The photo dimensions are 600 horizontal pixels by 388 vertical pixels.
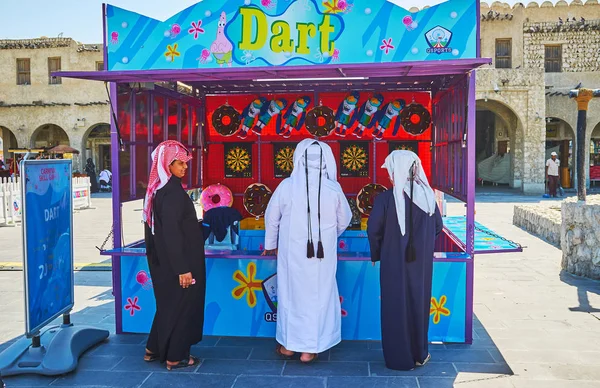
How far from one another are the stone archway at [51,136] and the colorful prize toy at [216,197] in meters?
25.3

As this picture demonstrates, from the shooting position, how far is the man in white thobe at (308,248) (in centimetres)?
472

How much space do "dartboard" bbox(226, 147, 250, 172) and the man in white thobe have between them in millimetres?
3156

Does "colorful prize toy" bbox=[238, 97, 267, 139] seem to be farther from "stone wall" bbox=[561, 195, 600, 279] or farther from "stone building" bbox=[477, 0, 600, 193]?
"stone building" bbox=[477, 0, 600, 193]

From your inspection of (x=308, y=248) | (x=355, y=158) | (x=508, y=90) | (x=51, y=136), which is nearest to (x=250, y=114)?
(x=355, y=158)

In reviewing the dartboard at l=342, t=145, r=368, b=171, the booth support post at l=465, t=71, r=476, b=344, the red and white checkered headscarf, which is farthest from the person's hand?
the dartboard at l=342, t=145, r=368, b=171

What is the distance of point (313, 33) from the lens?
195 inches

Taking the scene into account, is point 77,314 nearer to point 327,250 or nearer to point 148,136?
point 148,136

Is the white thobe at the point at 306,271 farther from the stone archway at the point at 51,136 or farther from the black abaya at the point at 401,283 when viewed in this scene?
the stone archway at the point at 51,136

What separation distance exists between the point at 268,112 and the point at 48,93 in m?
24.5

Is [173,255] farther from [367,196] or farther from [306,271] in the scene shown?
[367,196]

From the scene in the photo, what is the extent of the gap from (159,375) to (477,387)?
2508 millimetres

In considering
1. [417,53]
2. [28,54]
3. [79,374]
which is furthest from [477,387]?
[28,54]

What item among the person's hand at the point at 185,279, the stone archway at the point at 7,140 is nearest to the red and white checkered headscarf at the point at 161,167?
the person's hand at the point at 185,279

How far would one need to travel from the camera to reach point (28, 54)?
1128 inches
